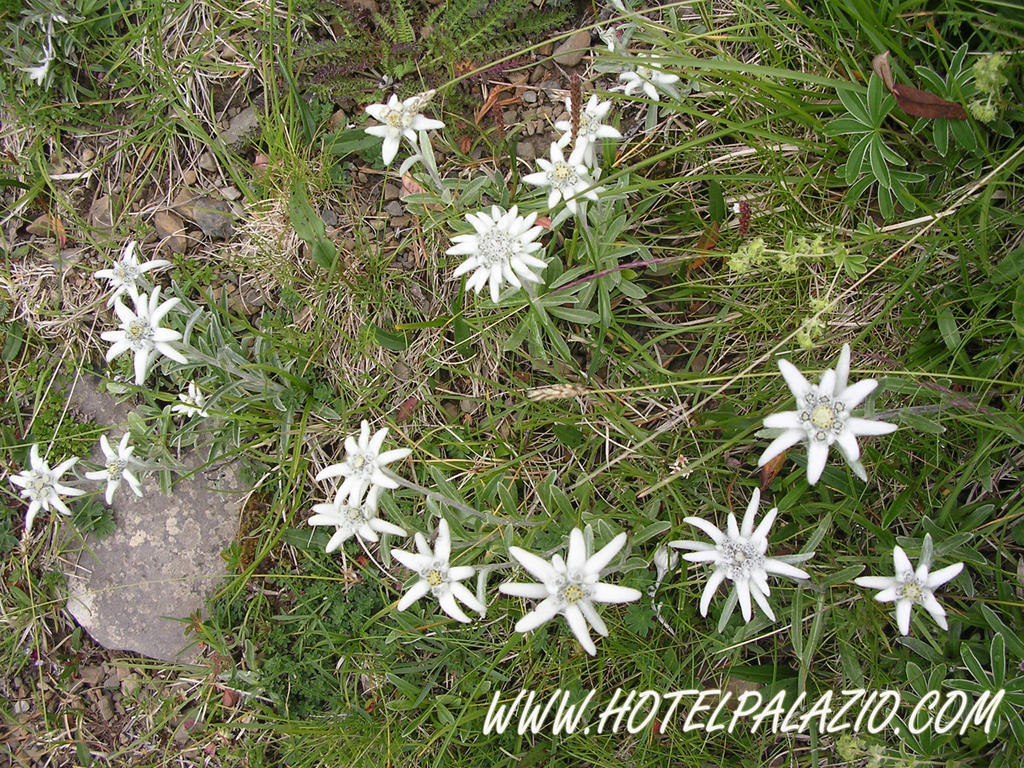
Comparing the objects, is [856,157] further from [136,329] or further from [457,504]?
[136,329]

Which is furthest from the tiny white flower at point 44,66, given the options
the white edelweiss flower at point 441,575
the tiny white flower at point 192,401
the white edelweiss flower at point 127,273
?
the white edelweiss flower at point 441,575

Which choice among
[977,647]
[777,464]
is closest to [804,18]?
[777,464]

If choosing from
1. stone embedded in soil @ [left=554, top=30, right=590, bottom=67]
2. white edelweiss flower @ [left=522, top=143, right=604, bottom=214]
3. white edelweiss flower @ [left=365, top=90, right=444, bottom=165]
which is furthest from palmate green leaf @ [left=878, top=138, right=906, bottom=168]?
white edelweiss flower @ [left=365, top=90, right=444, bottom=165]

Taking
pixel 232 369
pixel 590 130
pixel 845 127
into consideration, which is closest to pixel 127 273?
pixel 232 369

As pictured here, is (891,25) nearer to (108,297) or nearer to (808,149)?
(808,149)

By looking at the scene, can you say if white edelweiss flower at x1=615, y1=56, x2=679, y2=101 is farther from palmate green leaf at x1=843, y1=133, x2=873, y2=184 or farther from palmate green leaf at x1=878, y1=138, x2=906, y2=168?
palmate green leaf at x1=878, y1=138, x2=906, y2=168

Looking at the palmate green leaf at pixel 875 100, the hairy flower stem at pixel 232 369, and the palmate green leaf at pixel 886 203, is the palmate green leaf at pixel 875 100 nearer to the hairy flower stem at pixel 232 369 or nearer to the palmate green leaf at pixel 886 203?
the palmate green leaf at pixel 886 203
